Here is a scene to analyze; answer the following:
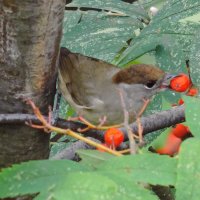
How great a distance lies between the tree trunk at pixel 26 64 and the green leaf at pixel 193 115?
0.40 meters

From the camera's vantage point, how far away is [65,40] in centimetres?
178

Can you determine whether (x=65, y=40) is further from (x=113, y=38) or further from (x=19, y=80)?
(x=19, y=80)

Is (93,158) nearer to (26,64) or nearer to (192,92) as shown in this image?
(26,64)

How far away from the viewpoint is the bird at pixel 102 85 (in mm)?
2061

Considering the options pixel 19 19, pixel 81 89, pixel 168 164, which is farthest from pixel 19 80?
pixel 81 89

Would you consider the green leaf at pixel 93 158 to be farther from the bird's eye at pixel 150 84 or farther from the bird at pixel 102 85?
the bird's eye at pixel 150 84

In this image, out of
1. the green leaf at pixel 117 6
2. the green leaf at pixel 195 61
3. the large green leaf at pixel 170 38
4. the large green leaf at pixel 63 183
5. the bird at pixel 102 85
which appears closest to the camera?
the large green leaf at pixel 63 183

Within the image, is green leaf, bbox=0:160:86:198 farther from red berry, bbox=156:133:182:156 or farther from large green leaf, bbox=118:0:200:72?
large green leaf, bbox=118:0:200:72

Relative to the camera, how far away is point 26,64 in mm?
1229

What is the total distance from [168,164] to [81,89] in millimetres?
1367

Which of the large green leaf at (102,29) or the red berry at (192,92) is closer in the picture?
the red berry at (192,92)

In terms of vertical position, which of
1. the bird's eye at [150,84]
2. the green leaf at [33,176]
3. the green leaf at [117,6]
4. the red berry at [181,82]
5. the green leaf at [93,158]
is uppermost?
the green leaf at [117,6]

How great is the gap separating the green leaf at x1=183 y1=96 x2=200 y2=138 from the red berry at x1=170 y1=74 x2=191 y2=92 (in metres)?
0.52

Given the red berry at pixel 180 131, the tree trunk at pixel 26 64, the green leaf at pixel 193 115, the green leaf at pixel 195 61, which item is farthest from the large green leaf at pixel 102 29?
the green leaf at pixel 193 115
